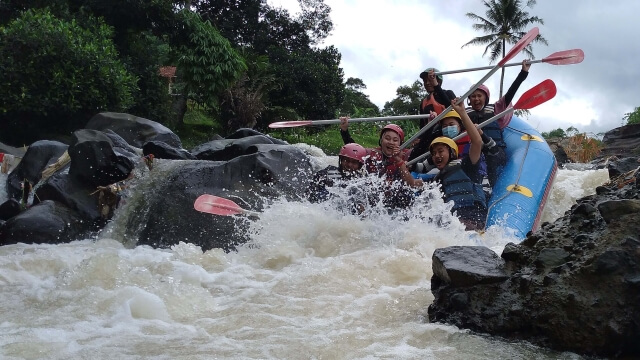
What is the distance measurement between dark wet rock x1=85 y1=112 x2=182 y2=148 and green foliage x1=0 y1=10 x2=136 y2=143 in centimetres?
150

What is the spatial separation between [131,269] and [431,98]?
3.97 m

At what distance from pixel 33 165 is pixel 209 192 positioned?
3204mm

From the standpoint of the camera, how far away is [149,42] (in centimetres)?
1503

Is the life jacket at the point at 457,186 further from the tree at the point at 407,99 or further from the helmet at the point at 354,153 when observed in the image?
the tree at the point at 407,99

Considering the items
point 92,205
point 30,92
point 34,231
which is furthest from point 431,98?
point 30,92

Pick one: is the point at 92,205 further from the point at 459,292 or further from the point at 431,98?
the point at 459,292

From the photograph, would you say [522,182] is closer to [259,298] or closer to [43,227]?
[259,298]

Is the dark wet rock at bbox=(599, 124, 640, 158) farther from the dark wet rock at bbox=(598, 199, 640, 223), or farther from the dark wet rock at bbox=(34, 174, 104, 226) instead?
the dark wet rock at bbox=(598, 199, 640, 223)

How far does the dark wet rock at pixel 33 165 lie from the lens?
768 cm

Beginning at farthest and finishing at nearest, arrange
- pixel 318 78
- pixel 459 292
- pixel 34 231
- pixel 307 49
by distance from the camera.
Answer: pixel 307 49, pixel 318 78, pixel 34 231, pixel 459 292

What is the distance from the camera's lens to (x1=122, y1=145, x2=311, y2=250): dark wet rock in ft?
18.7

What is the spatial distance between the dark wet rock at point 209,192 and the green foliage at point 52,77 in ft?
18.1

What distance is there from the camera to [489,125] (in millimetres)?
6090

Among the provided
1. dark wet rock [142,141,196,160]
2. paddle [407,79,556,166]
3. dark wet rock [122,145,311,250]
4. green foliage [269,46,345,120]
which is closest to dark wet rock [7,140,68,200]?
dark wet rock [142,141,196,160]
